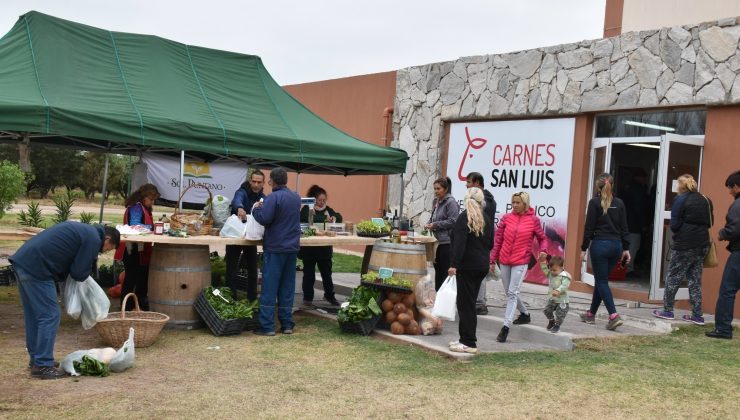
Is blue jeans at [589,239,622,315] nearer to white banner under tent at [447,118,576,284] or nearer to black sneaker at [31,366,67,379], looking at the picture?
white banner under tent at [447,118,576,284]

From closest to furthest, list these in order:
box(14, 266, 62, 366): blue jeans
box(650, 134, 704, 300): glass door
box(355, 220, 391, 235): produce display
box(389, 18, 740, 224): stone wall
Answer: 1. box(14, 266, 62, 366): blue jeans
2. box(355, 220, 391, 235): produce display
3. box(650, 134, 704, 300): glass door
4. box(389, 18, 740, 224): stone wall

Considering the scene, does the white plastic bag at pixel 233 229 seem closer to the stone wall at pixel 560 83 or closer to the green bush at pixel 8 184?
the stone wall at pixel 560 83

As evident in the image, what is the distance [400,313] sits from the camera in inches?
340

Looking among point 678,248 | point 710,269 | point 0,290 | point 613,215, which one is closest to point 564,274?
point 613,215

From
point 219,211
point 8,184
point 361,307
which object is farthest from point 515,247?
point 8,184

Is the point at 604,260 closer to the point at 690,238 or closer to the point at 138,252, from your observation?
the point at 690,238

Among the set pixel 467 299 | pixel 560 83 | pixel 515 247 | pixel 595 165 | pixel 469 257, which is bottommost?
pixel 467 299

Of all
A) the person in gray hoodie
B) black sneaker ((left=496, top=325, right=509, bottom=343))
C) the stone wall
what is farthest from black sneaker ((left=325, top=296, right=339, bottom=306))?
the stone wall

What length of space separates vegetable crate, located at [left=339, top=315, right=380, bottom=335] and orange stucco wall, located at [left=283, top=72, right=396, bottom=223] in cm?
894

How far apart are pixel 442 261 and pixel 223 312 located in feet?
9.49

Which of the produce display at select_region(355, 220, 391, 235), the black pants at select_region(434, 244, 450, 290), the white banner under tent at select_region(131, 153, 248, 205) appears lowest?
the black pants at select_region(434, 244, 450, 290)

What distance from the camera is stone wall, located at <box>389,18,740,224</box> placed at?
11141 millimetres

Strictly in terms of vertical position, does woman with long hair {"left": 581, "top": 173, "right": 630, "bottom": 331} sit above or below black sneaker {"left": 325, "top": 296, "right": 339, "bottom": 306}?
above

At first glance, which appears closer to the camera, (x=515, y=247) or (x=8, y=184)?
(x=515, y=247)
